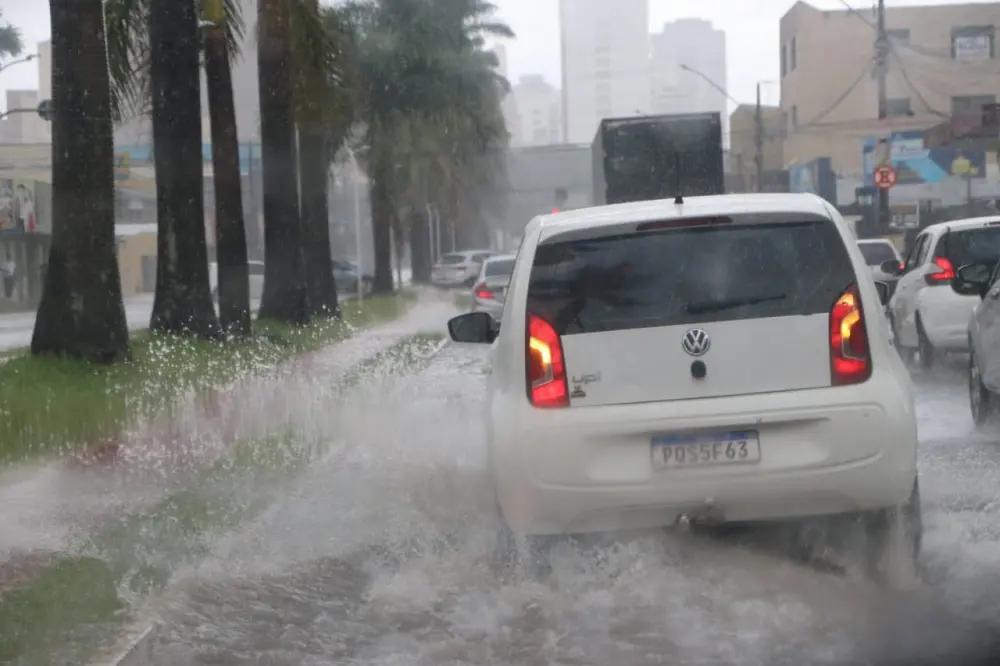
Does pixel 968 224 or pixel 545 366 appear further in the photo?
pixel 968 224

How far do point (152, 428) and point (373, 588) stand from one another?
6.37 metres

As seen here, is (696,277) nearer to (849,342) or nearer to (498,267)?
(849,342)

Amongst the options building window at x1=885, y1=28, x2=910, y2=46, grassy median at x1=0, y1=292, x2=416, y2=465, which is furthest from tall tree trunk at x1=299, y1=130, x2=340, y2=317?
building window at x1=885, y1=28, x2=910, y2=46

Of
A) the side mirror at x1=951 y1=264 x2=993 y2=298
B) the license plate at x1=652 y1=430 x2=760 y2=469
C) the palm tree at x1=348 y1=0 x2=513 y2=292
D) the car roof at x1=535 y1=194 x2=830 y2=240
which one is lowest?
the license plate at x1=652 y1=430 x2=760 y2=469

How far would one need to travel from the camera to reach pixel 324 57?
24578mm

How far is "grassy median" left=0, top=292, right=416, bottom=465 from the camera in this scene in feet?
39.2

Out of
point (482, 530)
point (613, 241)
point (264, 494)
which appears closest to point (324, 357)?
point (264, 494)

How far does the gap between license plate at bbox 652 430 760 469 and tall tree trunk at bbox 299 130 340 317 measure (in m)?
24.9

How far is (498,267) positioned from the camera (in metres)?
29.7

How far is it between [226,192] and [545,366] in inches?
658

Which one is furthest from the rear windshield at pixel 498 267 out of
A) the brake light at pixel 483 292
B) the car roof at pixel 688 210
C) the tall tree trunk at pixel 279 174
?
the car roof at pixel 688 210

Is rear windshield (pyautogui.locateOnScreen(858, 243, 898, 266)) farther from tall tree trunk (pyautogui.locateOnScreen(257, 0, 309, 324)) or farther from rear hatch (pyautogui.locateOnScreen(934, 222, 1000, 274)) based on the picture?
rear hatch (pyautogui.locateOnScreen(934, 222, 1000, 274))

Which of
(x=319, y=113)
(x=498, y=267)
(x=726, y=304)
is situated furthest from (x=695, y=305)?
(x=498, y=267)

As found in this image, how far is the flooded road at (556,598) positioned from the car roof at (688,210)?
60.4 inches
